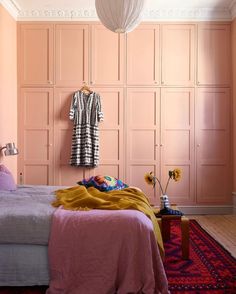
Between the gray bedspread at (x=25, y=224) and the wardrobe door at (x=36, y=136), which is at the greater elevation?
the wardrobe door at (x=36, y=136)

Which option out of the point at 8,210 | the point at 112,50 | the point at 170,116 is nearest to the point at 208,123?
the point at 170,116

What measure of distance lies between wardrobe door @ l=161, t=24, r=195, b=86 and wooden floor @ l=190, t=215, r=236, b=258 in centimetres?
188

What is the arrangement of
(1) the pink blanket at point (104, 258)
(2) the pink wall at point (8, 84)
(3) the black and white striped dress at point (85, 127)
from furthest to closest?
(3) the black and white striped dress at point (85, 127) < (2) the pink wall at point (8, 84) < (1) the pink blanket at point (104, 258)

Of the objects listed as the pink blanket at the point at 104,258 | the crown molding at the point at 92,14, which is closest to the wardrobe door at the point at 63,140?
the crown molding at the point at 92,14

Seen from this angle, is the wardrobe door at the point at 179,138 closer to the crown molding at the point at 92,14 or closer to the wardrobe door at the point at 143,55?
the wardrobe door at the point at 143,55

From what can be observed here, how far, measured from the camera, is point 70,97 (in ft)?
13.8

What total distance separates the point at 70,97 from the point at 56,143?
68cm

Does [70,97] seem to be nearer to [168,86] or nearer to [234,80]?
[168,86]

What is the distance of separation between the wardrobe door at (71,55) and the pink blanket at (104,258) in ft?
9.00

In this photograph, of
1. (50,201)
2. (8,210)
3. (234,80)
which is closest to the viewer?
(8,210)

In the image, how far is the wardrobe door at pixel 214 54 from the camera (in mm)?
4203

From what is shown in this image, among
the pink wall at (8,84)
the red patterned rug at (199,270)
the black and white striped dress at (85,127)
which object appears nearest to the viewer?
the red patterned rug at (199,270)

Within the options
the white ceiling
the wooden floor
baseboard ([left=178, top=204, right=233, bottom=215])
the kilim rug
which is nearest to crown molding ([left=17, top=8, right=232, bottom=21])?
the white ceiling

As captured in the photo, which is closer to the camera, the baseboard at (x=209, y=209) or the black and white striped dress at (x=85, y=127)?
the black and white striped dress at (x=85, y=127)
